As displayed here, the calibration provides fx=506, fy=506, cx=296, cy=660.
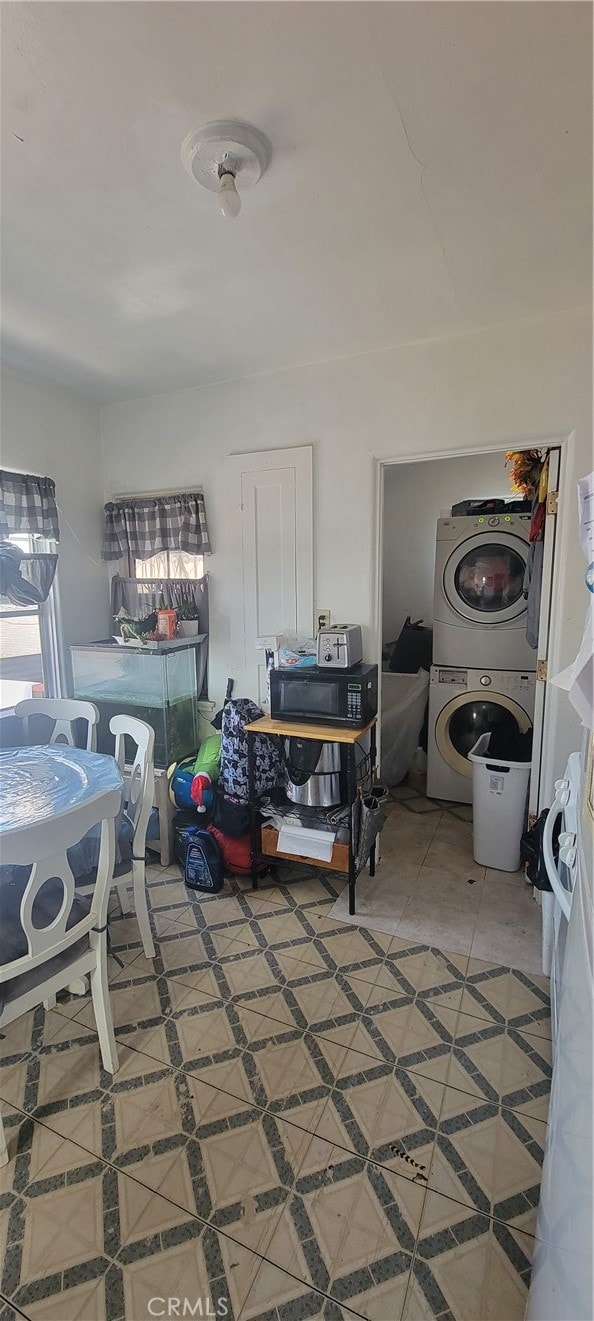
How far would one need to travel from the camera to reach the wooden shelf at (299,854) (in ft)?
7.86

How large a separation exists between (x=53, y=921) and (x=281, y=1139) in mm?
866

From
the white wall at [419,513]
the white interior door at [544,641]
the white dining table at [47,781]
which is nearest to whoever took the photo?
the white dining table at [47,781]

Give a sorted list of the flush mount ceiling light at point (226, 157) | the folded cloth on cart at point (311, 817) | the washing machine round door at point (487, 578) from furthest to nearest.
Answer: the washing machine round door at point (487, 578)
the folded cloth on cart at point (311, 817)
the flush mount ceiling light at point (226, 157)

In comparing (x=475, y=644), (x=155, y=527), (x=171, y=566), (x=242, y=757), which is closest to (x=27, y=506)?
(x=155, y=527)

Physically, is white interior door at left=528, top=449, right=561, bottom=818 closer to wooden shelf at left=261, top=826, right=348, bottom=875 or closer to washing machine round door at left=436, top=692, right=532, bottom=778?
washing machine round door at left=436, top=692, right=532, bottom=778

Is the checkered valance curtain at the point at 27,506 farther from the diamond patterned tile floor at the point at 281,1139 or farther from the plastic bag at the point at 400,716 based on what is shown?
the plastic bag at the point at 400,716

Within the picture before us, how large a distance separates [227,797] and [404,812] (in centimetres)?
135

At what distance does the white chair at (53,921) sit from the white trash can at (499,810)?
1907 millimetres

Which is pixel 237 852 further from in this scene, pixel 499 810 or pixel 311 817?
pixel 499 810

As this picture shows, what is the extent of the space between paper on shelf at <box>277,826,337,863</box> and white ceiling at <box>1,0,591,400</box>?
2.29 m

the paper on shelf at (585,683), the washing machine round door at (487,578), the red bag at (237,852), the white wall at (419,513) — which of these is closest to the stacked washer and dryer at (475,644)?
the washing machine round door at (487,578)

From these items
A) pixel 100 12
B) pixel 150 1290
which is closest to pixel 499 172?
pixel 100 12

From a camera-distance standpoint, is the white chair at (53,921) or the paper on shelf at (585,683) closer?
the paper on shelf at (585,683)

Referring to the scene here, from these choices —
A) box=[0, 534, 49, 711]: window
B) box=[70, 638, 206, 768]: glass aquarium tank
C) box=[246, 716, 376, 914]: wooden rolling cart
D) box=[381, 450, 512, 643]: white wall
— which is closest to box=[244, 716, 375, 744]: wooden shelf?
box=[246, 716, 376, 914]: wooden rolling cart
